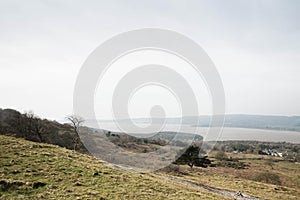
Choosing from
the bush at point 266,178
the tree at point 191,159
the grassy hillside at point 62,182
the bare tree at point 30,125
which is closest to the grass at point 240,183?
the bush at point 266,178

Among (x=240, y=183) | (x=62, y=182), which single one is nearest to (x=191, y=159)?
(x=240, y=183)

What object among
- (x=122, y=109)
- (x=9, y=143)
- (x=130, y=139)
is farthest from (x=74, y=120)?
(x=130, y=139)

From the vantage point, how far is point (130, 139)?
365 feet

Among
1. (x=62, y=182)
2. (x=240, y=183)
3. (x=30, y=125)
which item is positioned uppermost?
(x=30, y=125)

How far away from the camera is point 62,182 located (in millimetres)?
16984

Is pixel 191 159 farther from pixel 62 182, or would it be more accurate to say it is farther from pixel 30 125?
pixel 62 182

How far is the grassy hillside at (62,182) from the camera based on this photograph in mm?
14844

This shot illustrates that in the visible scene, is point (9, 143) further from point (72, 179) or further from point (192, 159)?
point (192, 159)

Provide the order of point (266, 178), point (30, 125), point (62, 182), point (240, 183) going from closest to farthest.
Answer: point (62, 182)
point (240, 183)
point (30, 125)
point (266, 178)

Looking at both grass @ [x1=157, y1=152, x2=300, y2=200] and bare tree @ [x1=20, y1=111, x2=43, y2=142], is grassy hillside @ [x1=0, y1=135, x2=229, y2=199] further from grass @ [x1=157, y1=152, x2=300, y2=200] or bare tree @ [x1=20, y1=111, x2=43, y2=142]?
bare tree @ [x1=20, y1=111, x2=43, y2=142]

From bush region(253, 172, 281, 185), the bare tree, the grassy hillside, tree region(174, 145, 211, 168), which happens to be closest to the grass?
bush region(253, 172, 281, 185)

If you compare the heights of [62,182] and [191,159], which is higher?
[62,182]

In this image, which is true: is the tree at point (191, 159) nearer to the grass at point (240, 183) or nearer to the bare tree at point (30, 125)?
the grass at point (240, 183)

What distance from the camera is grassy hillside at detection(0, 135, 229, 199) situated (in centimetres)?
1484
